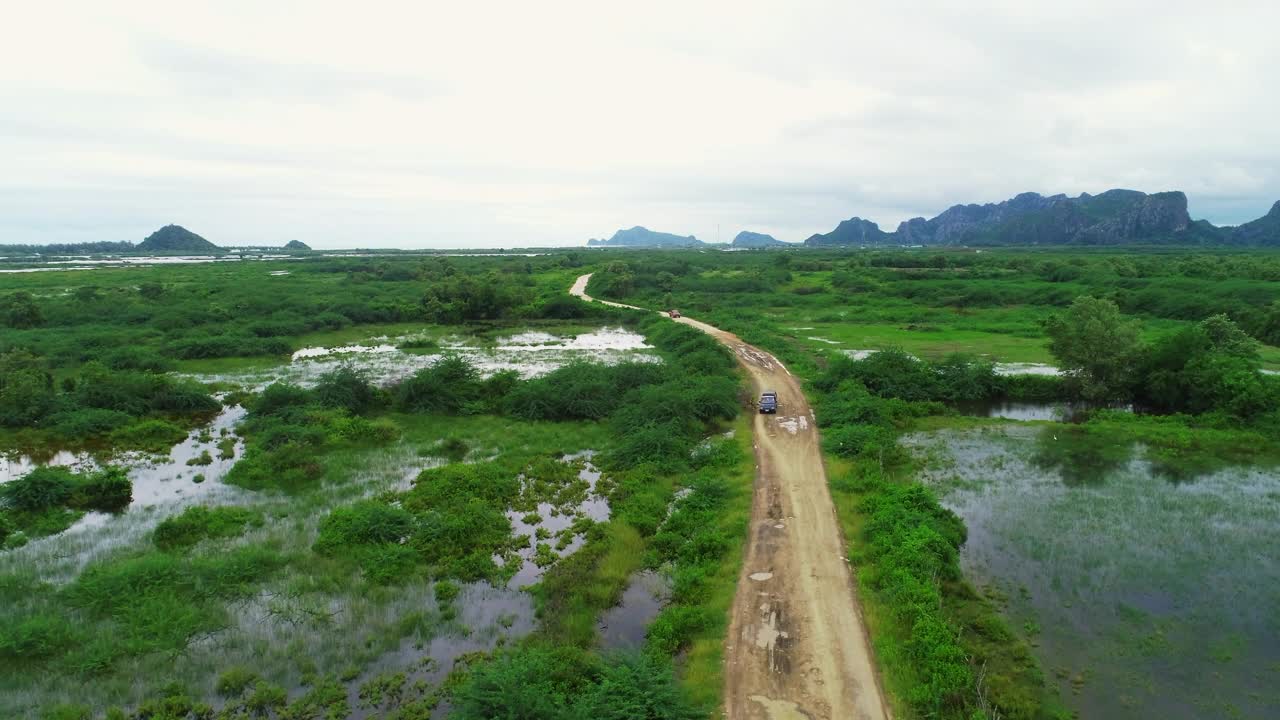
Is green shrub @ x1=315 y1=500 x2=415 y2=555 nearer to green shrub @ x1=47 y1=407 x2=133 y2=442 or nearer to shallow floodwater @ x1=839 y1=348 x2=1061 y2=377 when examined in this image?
green shrub @ x1=47 y1=407 x2=133 y2=442

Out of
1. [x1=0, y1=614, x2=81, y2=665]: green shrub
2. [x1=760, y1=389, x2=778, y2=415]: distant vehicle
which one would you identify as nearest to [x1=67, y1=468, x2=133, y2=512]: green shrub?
[x1=0, y1=614, x2=81, y2=665]: green shrub

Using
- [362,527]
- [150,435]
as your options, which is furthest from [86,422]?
[362,527]

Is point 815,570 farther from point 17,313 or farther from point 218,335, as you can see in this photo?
point 17,313

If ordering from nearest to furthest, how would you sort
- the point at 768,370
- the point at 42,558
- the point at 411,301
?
the point at 42,558
the point at 768,370
the point at 411,301

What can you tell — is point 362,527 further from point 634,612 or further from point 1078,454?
point 1078,454

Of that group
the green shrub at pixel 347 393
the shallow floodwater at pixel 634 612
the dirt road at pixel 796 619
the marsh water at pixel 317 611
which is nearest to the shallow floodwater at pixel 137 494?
the marsh water at pixel 317 611

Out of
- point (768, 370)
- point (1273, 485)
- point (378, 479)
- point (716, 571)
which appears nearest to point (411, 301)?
point (768, 370)
